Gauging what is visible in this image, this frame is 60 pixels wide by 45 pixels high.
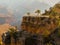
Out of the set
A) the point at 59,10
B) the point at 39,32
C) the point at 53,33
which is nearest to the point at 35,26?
the point at 39,32

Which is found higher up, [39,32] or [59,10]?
[59,10]

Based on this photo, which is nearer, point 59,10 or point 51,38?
point 51,38

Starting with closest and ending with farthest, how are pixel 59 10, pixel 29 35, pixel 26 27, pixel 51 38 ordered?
pixel 51 38 < pixel 29 35 < pixel 26 27 < pixel 59 10

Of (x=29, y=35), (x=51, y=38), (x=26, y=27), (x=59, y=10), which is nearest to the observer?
(x=51, y=38)

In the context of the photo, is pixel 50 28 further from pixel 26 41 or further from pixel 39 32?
pixel 26 41

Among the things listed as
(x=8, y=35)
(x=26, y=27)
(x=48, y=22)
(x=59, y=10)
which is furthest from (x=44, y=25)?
(x=59, y=10)

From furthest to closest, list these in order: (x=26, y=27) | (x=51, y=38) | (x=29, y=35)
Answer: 1. (x=26, y=27)
2. (x=29, y=35)
3. (x=51, y=38)

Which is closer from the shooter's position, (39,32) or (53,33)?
(53,33)

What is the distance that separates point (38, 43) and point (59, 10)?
54.9 feet

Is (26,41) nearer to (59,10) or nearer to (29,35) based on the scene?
(29,35)

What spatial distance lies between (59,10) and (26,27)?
12493 millimetres

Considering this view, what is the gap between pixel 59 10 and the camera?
189ft

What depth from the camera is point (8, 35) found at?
47719 millimetres

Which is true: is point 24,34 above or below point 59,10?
below
